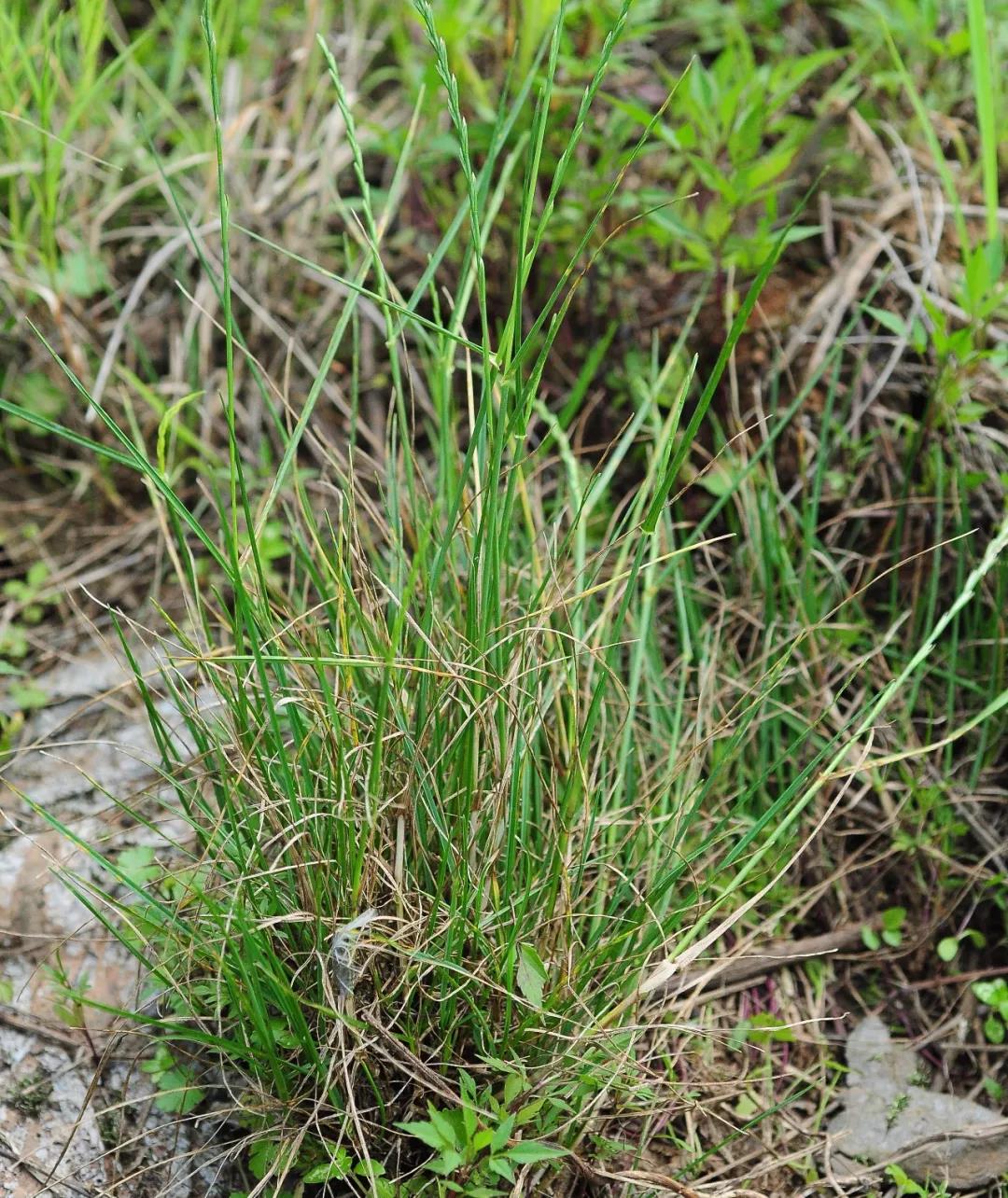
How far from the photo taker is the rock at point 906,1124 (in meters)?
1.32

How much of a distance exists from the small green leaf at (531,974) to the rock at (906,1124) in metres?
0.43

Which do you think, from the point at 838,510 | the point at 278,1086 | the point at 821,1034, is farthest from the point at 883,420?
the point at 278,1086

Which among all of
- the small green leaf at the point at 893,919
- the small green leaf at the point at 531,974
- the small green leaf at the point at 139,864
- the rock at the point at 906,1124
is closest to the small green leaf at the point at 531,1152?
the small green leaf at the point at 531,974

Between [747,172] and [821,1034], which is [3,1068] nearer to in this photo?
[821,1034]

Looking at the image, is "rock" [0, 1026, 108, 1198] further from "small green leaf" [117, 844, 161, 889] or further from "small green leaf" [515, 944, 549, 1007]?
"small green leaf" [515, 944, 549, 1007]

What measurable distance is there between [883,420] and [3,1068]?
1593 mm

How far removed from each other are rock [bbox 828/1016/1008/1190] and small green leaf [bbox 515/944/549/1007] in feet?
1.41

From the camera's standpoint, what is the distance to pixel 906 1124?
1380 mm

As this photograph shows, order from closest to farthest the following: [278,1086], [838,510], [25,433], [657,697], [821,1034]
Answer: [278,1086] → [821,1034] → [657,697] → [838,510] → [25,433]

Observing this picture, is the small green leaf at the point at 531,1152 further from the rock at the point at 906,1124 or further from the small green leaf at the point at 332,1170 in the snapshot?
the rock at the point at 906,1124

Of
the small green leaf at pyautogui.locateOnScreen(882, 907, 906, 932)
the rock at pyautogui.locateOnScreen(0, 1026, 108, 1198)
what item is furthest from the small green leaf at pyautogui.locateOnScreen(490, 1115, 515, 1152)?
the small green leaf at pyautogui.locateOnScreen(882, 907, 906, 932)

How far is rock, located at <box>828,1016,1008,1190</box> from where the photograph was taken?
132 centimetres

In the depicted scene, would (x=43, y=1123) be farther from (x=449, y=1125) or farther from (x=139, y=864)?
(x=449, y=1125)

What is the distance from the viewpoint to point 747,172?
1695mm
